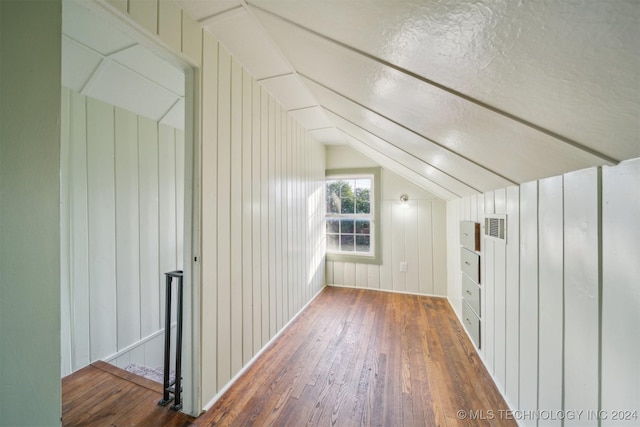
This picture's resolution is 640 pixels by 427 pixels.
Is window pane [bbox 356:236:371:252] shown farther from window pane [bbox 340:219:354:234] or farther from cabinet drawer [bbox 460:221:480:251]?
cabinet drawer [bbox 460:221:480:251]

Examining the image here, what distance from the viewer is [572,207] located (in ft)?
2.86

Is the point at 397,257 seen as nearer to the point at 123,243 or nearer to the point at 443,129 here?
the point at 443,129

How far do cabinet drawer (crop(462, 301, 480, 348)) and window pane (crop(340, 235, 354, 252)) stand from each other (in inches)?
70.2

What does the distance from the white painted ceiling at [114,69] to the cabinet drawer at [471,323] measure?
3.16 m

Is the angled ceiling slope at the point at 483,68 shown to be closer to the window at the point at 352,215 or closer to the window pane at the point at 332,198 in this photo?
the window at the point at 352,215

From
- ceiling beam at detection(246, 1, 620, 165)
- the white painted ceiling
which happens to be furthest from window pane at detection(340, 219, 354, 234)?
ceiling beam at detection(246, 1, 620, 165)

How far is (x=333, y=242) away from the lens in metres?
3.88

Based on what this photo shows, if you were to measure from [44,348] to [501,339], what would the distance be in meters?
2.24

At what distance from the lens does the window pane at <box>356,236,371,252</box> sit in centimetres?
373

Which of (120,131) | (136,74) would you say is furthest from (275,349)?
(136,74)

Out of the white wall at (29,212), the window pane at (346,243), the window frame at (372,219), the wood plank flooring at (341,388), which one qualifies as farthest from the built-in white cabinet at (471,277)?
the white wall at (29,212)

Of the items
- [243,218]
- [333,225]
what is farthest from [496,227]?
[333,225]

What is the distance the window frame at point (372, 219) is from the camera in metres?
3.60

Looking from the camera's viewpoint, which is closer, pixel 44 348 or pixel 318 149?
pixel 44 348
